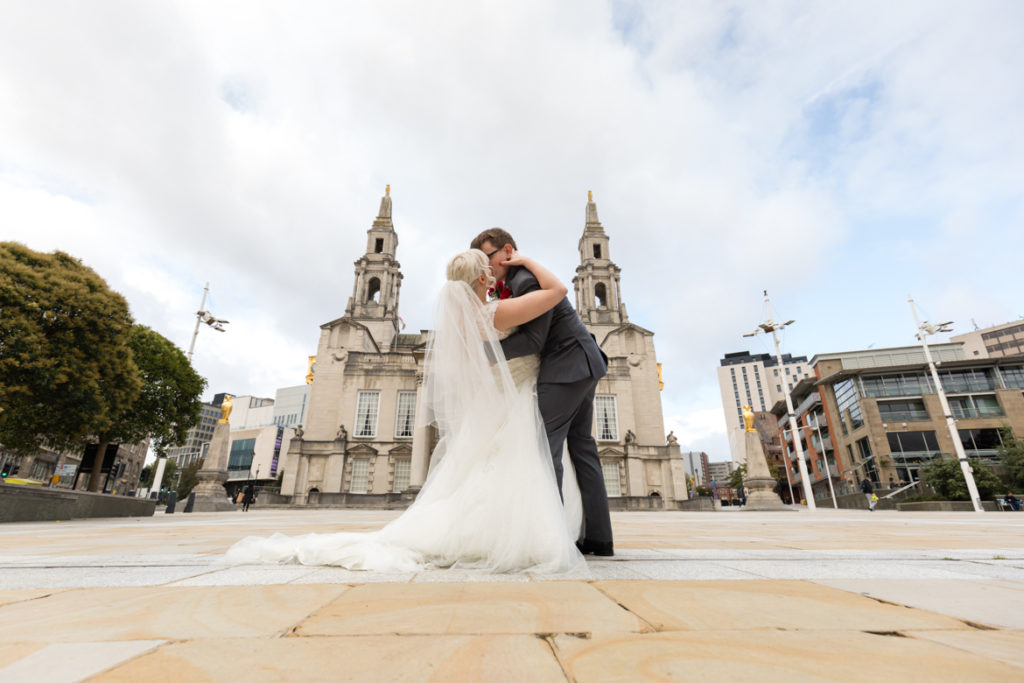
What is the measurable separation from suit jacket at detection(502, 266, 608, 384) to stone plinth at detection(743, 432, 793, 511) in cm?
2152

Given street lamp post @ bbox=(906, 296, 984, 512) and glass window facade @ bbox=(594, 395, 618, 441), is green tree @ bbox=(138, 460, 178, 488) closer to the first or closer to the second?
glass window facade @ bbox=(594, 395, 618, 441)

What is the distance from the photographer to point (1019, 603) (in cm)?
147

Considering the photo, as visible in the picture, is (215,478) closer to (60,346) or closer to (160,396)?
(160,396)

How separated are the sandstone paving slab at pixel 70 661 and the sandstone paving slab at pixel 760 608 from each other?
118 cm

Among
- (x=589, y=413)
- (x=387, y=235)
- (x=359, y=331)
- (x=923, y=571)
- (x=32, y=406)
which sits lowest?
(x=923, y=571)

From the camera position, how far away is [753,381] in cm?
10081

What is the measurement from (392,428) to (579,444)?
28.8 meters

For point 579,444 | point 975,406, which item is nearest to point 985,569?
point 579,444

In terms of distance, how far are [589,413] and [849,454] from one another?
4925 cm

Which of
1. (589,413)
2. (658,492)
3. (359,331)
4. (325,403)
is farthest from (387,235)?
(589,413)

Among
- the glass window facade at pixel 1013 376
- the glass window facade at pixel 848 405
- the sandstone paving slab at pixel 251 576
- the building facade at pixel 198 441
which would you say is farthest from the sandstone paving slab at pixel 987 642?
the building facade at pixel 198 441

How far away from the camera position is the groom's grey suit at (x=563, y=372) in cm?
298

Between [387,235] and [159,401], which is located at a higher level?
[387,235]

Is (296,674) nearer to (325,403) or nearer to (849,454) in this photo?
(325,403)
